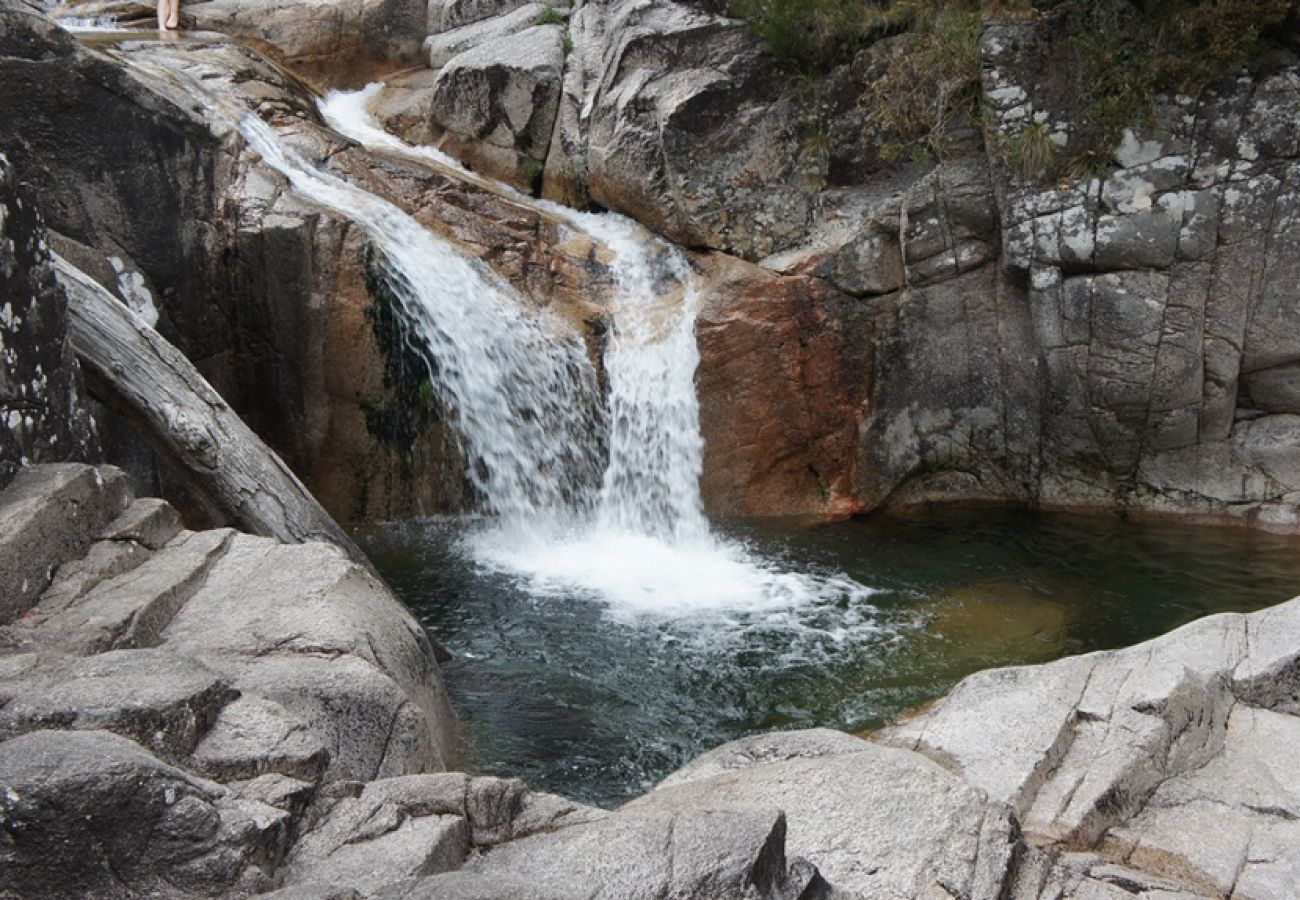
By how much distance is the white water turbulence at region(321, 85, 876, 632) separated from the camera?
7102mm

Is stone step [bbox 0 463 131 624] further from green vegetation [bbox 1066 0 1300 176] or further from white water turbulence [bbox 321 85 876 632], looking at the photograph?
green vegetation [bbox 1066 0 1300 176]

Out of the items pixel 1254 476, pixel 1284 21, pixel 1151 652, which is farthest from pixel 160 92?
pixel 1254 476

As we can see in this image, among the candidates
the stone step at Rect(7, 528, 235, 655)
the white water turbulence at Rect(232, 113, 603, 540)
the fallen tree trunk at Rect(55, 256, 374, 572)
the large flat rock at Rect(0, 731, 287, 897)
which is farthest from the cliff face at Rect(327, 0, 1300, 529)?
the large flat rock at Rect(0, 731, 287, 897)

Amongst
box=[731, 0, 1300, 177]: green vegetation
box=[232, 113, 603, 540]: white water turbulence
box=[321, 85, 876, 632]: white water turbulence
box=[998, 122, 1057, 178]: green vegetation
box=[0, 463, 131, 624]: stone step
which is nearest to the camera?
box=[0, 463, 131, 624]: stone step

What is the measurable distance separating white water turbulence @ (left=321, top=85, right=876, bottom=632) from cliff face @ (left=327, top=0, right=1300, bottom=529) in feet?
0.79

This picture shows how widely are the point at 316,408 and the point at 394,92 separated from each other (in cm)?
469

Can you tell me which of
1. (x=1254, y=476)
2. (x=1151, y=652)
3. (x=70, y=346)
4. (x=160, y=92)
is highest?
(x=160, y=92)

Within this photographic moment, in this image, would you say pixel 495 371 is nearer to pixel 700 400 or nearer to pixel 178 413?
pixel 700 400

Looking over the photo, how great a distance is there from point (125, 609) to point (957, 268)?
21.2ft

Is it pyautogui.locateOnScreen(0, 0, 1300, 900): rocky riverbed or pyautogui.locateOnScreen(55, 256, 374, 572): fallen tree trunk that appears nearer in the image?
pyautogui.locateOnScreen(0, 0, 1300, 900): rocky riverbed

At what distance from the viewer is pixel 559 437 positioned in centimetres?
860

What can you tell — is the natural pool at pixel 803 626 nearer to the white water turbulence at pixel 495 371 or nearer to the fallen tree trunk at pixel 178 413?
the white water turbulence at pixel 495 371

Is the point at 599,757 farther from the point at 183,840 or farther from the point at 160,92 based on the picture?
the point at 160,92

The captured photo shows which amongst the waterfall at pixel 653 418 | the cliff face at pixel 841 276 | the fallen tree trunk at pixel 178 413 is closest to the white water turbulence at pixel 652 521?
the waterfall at pixel 653 418
